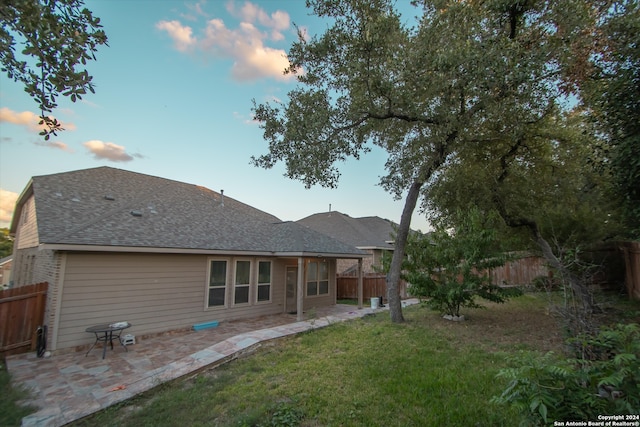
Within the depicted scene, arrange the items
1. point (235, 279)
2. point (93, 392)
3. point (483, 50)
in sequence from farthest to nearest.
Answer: point (235, 279), point (483, 50), point (93, 392)

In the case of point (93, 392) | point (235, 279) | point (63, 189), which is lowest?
point (93, 392)

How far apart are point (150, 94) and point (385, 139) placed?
22.9 ft

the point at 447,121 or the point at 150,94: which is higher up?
the point at 150,94

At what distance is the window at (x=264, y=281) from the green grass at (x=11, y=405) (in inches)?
247

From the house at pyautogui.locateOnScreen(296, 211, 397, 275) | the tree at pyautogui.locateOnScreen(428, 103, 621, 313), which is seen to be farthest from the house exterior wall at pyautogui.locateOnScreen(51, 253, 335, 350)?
the house at pyautogui.locateOnScreen(296, 211, 397, 275)

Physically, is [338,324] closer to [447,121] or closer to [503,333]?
[503,333]

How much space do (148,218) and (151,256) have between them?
1.61 meters

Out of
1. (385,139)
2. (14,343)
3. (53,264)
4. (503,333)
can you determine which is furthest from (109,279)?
(503,333)

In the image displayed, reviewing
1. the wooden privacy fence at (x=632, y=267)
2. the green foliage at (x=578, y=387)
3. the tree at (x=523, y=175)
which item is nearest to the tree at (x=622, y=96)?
the tree at (x=523, y=175)

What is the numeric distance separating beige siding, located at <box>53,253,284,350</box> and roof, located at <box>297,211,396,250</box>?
35.6 ft

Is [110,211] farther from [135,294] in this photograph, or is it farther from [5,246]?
[5,246]

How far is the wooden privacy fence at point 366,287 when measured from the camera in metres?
14.6

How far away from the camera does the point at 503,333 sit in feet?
23.0

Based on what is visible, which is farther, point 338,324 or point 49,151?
→ point 338,324
